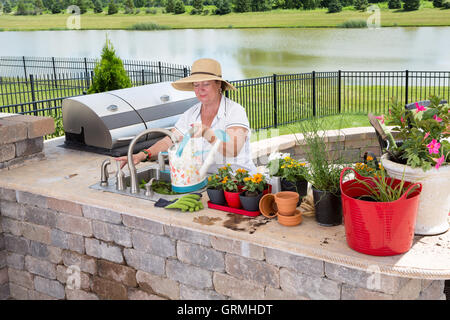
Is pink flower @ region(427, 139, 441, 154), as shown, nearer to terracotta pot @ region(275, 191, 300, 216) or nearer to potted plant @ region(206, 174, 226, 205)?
terracotta pot @ region(275, 191, 300, 216)

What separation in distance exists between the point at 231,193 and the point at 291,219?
48 centimetres

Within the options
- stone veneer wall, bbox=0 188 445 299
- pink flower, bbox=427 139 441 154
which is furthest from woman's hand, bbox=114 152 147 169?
pink flower, bbox=427 139 441 154

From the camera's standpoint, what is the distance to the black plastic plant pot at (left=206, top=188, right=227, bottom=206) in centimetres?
330

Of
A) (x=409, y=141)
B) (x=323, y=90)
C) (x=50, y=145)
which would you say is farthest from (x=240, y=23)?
(x=409, y=141)

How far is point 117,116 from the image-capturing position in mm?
4762

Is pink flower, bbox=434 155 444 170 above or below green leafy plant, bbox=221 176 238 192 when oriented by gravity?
above

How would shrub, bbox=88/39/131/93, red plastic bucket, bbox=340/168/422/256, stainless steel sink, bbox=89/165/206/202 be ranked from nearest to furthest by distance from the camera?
red plastic bucket, bbox=340/168/422/256, stainless steel sink, bbox=89/165/206/202, shrub, bbox=88/39/131/93

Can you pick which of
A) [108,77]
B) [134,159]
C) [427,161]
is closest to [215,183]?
[134,159]

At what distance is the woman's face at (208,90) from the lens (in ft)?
12.7

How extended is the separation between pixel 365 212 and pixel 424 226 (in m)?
0.55

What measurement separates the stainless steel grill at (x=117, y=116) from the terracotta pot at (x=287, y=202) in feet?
6.78

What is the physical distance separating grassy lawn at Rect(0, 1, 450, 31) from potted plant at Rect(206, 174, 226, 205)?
2548 cm

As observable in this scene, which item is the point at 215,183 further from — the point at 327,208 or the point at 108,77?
the point at 108,77

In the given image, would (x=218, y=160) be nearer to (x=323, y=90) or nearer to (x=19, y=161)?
(x=19, y=161)
